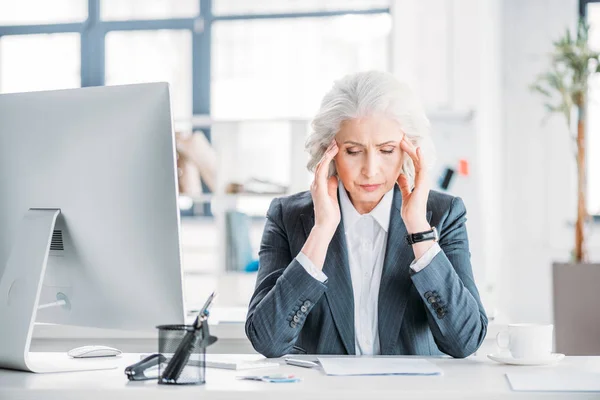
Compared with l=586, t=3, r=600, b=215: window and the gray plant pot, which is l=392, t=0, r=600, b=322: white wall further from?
the gray plant pot

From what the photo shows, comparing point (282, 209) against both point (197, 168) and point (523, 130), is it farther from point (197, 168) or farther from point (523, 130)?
point (523, 130)

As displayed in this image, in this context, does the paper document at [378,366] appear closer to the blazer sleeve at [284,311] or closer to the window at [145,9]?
the blazer sleeve at [284,311]

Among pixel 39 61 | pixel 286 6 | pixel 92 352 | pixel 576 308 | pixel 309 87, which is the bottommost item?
pixel 576 308

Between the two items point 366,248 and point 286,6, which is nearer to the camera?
point 366,248

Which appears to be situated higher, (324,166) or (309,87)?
(309,87)

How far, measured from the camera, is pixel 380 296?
Result: 1998mm

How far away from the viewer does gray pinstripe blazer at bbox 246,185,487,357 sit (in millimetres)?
1878

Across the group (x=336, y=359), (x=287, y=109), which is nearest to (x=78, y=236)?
(x=336, y=359)

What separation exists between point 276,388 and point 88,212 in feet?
1.74

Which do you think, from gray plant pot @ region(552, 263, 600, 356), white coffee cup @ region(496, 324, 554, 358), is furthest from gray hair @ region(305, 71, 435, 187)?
gray plant pot @ region(552, 263, 600, 356)

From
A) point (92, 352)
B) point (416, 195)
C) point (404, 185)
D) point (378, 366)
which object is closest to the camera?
point (378, 366)

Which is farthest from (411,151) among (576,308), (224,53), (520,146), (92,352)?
(224,53)

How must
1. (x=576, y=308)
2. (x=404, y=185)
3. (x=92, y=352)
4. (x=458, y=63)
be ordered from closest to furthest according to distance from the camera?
(x=92, y=352)
(x=404, y=185)
(x=576, y=308)
(x=458, y=63)

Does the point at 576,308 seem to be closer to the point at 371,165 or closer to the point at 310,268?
the point at 371,165
